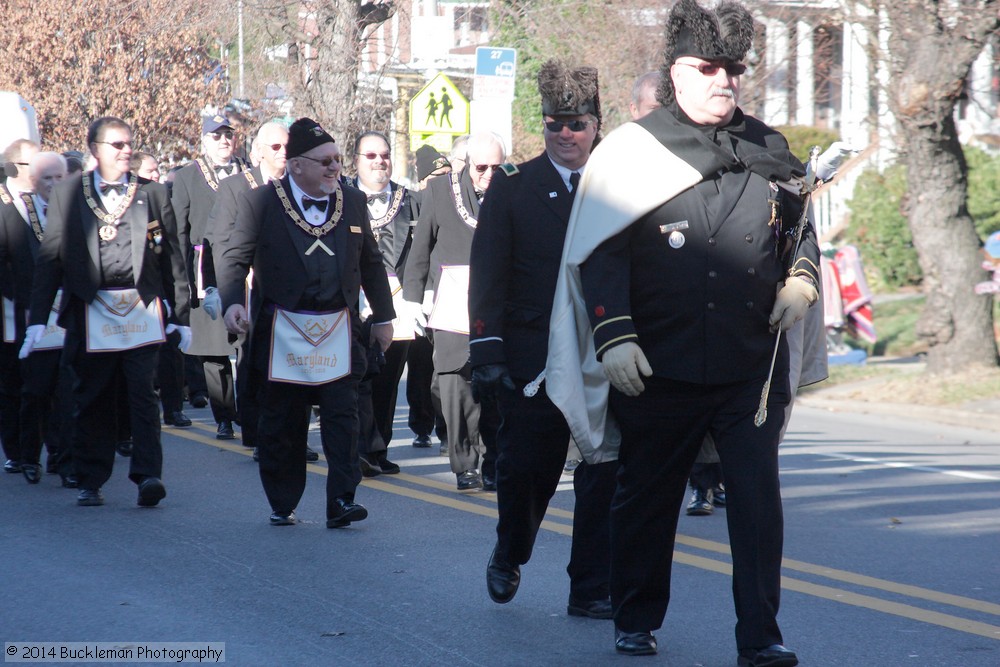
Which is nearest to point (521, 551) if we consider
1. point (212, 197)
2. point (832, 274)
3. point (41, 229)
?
point (41, 229)

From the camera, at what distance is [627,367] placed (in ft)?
15.1

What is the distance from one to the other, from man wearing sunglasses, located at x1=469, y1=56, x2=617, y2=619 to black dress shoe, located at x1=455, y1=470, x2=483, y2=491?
2.94 m

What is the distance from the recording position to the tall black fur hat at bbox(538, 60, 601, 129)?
5820 millimetres

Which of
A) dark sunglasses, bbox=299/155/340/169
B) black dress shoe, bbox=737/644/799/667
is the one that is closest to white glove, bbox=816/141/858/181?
black dress shoe, bbox=737/644/799/667

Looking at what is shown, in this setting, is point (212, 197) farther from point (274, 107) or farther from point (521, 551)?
point (274, 107)

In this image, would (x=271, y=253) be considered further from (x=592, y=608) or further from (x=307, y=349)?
(x=592, y=608)

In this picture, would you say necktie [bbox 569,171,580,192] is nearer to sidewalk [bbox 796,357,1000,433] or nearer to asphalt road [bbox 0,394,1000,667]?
asphalt road [bbox 0,394,1000,667]

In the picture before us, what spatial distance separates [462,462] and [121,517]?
2.00 meters

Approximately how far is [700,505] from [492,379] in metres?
2.69

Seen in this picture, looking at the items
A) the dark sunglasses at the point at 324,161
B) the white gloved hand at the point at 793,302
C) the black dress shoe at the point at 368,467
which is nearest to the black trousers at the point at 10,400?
the black dress shoe at the point at 368,467

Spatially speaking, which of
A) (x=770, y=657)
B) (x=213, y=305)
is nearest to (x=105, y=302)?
(x=213, y=305)

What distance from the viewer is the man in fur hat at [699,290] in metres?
4.71

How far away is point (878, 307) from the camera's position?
20.7 m

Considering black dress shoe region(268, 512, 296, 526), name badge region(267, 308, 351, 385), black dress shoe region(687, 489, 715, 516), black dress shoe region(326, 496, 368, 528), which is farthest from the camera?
black dress shoe region(687, 489, 715, 516)
